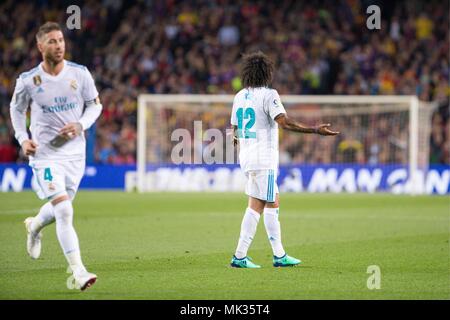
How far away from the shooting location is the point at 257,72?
10.9 metres

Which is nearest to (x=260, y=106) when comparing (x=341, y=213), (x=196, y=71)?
(x=341, y=213)

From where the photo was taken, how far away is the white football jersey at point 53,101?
9352mm

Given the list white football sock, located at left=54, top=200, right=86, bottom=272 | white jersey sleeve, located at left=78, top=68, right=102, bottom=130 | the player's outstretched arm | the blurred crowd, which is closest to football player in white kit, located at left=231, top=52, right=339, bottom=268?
the player's outstretched arm

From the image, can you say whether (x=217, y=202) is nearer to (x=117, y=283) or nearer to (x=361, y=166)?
(x=361, y=166)

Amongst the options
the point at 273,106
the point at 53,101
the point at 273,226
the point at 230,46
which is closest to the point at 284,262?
the point at 273,226

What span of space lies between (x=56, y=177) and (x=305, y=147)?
19014 mm

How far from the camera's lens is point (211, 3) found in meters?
33.8

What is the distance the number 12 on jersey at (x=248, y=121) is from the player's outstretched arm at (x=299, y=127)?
1.34ft

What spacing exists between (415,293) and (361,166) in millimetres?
18280

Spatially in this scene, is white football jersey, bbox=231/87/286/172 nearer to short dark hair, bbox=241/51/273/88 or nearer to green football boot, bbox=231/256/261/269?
short dark hair, bbox=241/51/273/88

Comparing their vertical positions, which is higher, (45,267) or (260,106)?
(260,106)

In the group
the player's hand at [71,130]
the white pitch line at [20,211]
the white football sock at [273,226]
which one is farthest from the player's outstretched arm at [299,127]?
the white pitch line at [20,211]

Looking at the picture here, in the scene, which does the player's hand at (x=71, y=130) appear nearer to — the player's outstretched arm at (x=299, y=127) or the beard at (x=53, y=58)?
the beard at (x=53, y=58)

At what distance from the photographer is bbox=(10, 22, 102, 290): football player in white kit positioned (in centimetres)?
920
